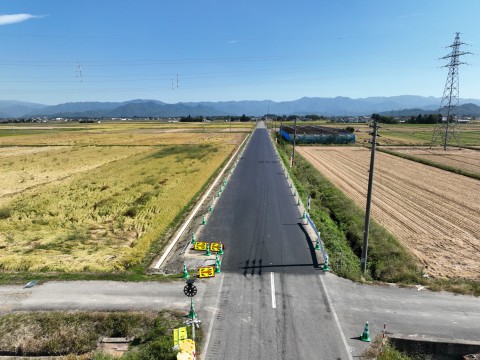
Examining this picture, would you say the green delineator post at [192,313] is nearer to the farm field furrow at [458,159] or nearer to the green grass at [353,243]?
the green grass at [353,243]

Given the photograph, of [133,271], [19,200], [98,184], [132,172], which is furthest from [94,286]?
[132,172]

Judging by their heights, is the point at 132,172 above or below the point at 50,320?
above

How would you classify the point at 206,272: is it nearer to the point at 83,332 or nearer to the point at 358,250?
the point at 83,332

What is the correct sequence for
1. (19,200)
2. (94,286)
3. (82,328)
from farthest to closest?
(19,200)
(94,286)
(82,328)

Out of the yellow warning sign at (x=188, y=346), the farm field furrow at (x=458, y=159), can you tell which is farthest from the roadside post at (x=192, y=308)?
the farm field furrow at (x=458, y=159)

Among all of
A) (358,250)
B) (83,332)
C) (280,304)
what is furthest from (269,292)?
(358,250)

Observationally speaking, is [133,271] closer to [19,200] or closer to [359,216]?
[359,216]
